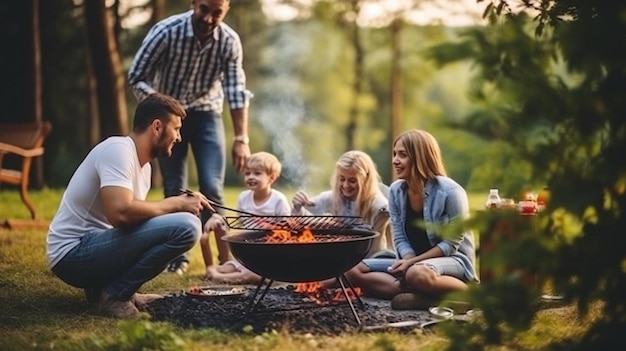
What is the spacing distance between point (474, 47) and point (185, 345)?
1923mm

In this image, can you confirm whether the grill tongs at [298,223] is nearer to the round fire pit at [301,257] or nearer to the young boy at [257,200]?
the round fire pit at [301,257]

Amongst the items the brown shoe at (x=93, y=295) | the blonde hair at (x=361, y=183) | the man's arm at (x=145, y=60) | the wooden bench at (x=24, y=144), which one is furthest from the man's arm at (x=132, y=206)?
the wooden bench at (x=24, y=144)

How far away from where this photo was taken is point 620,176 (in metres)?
3.01

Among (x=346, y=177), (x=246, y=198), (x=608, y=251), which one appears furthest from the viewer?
(x=246, y=198)

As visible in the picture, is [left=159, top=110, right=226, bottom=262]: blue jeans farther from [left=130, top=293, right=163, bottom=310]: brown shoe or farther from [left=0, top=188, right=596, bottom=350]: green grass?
[left=130, top=293, right=163, bottom=310]: brown shoe

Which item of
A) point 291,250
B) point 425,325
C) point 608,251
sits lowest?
point 425,325

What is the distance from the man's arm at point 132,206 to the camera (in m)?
4.48

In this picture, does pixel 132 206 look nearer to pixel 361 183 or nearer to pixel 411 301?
pixel 411 301

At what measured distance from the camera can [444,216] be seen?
16.8ft

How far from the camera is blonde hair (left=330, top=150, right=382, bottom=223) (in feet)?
18.9

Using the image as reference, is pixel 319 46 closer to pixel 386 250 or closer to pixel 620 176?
pixel 386 250

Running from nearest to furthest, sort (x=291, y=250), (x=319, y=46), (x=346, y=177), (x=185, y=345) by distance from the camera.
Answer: (x=185, y=345), (x=291, y=250), (x=346, y=177), (x=319, y=46)

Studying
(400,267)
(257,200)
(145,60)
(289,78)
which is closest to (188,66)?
(145,60)

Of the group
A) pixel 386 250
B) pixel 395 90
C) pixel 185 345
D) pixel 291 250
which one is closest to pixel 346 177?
pixel 386 250
